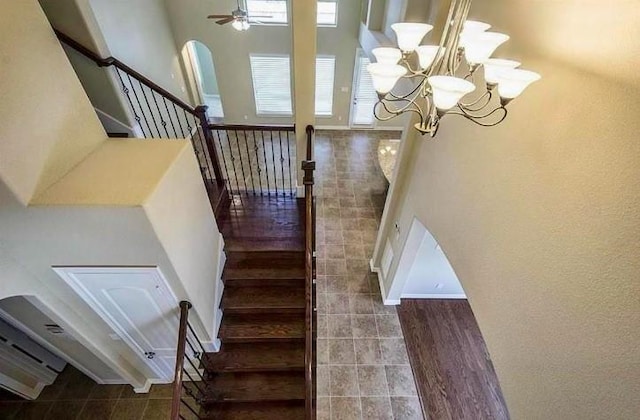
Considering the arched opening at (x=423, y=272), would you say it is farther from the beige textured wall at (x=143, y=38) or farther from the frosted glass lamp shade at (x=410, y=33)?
the beige textured wall at (x=143, y=38)

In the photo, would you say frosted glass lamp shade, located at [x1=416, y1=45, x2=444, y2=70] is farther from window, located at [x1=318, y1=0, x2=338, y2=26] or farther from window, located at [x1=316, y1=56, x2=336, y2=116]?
window, located at [x1=316, y1=56, x2=336, y2=116]

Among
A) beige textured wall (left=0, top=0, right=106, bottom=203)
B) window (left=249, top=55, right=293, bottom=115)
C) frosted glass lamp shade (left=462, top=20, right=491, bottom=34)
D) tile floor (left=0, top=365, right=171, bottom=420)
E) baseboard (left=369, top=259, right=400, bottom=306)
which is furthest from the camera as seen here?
window (left=249, top=55, right=293, bottom=115)

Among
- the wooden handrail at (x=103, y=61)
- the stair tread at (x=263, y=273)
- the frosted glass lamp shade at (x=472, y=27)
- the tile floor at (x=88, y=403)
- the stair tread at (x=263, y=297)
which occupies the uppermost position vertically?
the frosted glass lamp shade at (x=472, y=27)

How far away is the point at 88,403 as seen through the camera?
355 cm

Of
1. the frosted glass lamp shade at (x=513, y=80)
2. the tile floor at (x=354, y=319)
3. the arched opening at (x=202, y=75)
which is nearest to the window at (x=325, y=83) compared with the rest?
the tile floor at (x=354, y=319)

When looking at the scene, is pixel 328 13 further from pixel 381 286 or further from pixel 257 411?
pixel 257 411

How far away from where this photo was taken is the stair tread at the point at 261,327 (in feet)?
11.3

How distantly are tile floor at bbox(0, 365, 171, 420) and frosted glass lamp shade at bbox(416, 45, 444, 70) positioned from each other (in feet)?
14.2

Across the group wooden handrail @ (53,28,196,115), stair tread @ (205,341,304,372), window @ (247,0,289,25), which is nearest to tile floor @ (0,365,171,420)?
stair tread @ (205,341,304,372)

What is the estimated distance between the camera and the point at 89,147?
7.80ft

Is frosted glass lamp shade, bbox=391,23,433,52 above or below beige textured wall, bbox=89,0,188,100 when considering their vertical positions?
above

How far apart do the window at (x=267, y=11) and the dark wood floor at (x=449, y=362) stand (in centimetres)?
627

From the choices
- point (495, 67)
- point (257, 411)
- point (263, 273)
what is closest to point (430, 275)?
point (263, 273)

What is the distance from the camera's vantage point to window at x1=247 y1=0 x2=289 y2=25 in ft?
21.2
